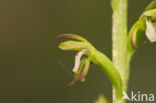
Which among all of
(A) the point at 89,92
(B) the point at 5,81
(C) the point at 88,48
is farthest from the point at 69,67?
(C) the point at 88,48

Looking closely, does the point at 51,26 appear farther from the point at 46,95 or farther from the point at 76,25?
the point at 46,95

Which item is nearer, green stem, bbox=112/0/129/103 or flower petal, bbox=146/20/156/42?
flower petal, bbox=146/20/156/42

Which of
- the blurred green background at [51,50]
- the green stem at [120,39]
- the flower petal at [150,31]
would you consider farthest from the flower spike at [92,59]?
the blurred green background at [51,50]

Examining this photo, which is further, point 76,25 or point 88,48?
point 76,25

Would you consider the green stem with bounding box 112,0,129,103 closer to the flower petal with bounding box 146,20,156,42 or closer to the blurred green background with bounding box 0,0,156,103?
the flower petal with bounding box 146,20,156,42

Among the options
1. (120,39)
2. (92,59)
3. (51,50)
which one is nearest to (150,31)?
(120,39)

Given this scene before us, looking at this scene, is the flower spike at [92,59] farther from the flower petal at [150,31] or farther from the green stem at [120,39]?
the flower petal at [150,31]

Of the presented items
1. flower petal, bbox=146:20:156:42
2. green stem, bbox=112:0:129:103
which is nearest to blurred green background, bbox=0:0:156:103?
green stem, bbox=112:0:129:103

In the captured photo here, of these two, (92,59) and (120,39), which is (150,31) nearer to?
(120,39)
